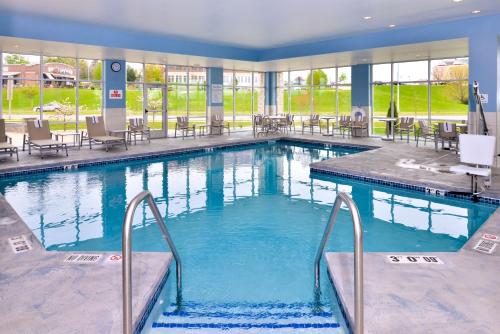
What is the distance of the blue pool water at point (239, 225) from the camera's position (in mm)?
3125

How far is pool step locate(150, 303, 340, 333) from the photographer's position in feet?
8.96

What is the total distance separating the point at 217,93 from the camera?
16.7 meters

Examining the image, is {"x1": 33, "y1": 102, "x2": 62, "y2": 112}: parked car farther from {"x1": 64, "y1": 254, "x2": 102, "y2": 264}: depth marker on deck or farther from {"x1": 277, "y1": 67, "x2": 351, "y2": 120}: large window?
{"x1": 64, "y1": 254, "x2": 102, "y2": 264}: depth marker on deck

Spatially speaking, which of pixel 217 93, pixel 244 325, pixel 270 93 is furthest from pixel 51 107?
pixel 244 325

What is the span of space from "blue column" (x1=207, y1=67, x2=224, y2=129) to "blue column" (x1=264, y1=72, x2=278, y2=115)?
9.58ft

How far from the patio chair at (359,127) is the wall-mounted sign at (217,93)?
206 inches

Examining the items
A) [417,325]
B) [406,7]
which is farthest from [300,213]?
[406,7]

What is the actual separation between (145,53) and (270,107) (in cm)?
833

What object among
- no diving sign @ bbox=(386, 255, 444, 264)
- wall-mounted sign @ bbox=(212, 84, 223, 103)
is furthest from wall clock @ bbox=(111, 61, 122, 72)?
no diving sign @ bbox=(386, 255, 444, 264)

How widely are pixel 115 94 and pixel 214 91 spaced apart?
426 cm

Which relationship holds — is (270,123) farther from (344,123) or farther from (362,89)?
(362,89)

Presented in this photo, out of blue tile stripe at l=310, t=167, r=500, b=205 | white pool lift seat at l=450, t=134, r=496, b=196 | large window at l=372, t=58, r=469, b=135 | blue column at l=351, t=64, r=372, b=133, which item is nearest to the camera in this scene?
white pool lift seat at l=450, t=134, r=496, b=196

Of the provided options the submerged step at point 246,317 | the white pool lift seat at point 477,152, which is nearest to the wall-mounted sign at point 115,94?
the white pool lift seat at point 477,152

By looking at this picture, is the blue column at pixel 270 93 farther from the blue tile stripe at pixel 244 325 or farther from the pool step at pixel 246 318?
the blue tile stripe at pixel 244 325
